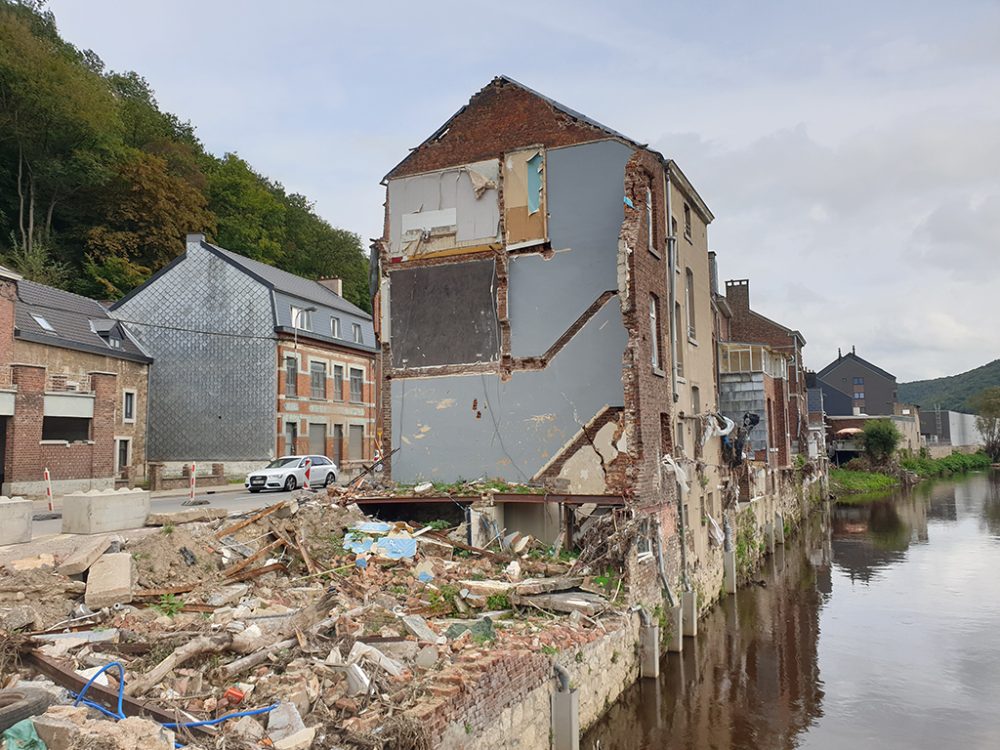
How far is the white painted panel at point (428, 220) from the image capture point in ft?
59.4

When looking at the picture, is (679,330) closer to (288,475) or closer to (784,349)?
(288,475)

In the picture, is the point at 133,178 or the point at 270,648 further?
the point at 133,178

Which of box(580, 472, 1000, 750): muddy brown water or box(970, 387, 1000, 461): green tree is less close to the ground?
box(970, 387, 1000, 461): green tree

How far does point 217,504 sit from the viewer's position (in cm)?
2120

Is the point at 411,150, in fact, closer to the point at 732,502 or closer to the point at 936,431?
the point at 732,502

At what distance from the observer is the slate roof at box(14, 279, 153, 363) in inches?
1061

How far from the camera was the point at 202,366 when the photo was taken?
111 feet

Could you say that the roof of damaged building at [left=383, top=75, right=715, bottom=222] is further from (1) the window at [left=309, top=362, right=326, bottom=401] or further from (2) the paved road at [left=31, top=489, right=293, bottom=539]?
(1) the window at [left=309, top=362, right=326, bottom=401]

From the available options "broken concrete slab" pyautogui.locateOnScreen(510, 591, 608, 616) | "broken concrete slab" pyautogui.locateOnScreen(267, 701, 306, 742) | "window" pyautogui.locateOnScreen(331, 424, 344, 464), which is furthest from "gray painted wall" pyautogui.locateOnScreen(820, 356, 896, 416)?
"broken concrete slab" pyautogui.locateOnScreen(267, 701, 306, 742)

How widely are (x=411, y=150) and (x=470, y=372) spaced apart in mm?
5979

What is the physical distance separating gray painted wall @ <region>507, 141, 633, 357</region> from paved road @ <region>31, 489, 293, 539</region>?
25.2 ft

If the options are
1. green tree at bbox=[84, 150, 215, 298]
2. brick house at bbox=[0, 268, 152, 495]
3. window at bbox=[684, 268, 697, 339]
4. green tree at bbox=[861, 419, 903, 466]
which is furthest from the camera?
green tree at bbox=[861, 419, 903, 466]

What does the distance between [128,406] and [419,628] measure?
27609 millimetres

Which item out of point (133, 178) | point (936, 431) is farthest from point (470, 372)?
point (936, 431)
